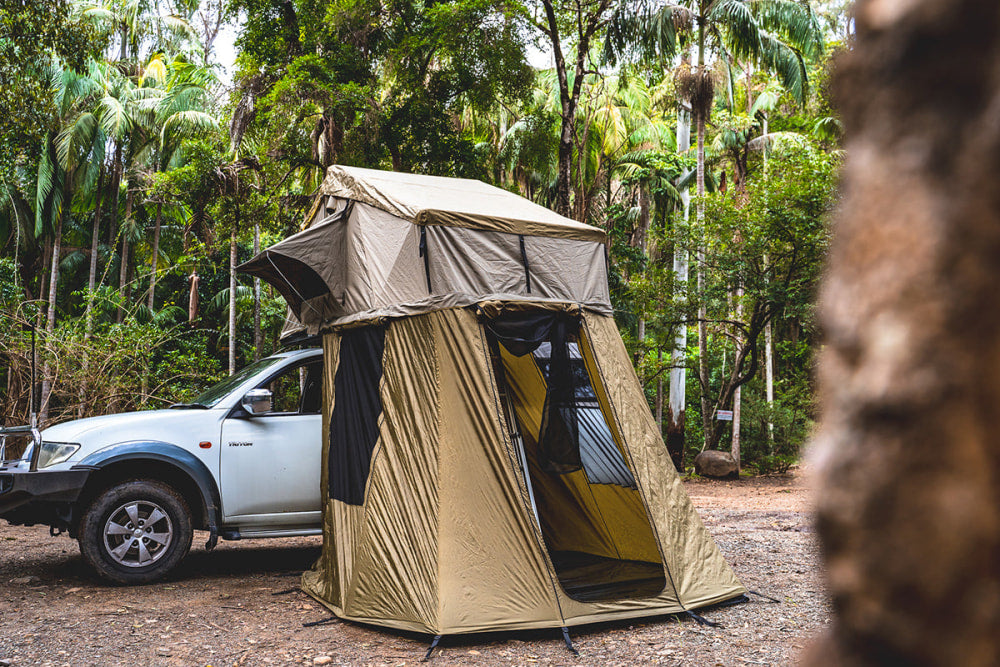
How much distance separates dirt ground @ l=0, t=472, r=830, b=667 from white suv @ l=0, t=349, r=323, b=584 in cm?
42

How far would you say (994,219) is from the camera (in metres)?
0.69

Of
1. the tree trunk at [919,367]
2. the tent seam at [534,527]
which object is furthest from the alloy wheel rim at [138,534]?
the tree trunk at [919,367]

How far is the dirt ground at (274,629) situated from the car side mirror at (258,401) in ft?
4.92

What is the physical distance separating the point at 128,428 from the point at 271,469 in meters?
1.22

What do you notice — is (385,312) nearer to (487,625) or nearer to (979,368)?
(487,625)

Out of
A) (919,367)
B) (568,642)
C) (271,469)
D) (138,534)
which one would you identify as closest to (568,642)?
(568,642)

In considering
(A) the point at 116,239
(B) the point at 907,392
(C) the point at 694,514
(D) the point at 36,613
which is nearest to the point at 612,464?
Result: (C) the point at 694,514

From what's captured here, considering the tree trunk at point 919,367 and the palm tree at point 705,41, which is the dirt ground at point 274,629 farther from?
the palm tree at point 705,41

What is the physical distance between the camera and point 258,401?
6469 mm

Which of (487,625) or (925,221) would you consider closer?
(925,221)

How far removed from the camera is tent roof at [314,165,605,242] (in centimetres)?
559

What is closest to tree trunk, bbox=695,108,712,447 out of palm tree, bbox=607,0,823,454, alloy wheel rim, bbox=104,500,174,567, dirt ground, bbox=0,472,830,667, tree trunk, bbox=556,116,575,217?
palm tree, bbox=607,0,823,454

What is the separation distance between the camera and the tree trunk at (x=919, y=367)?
2.21 ft

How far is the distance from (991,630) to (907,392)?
213mm
